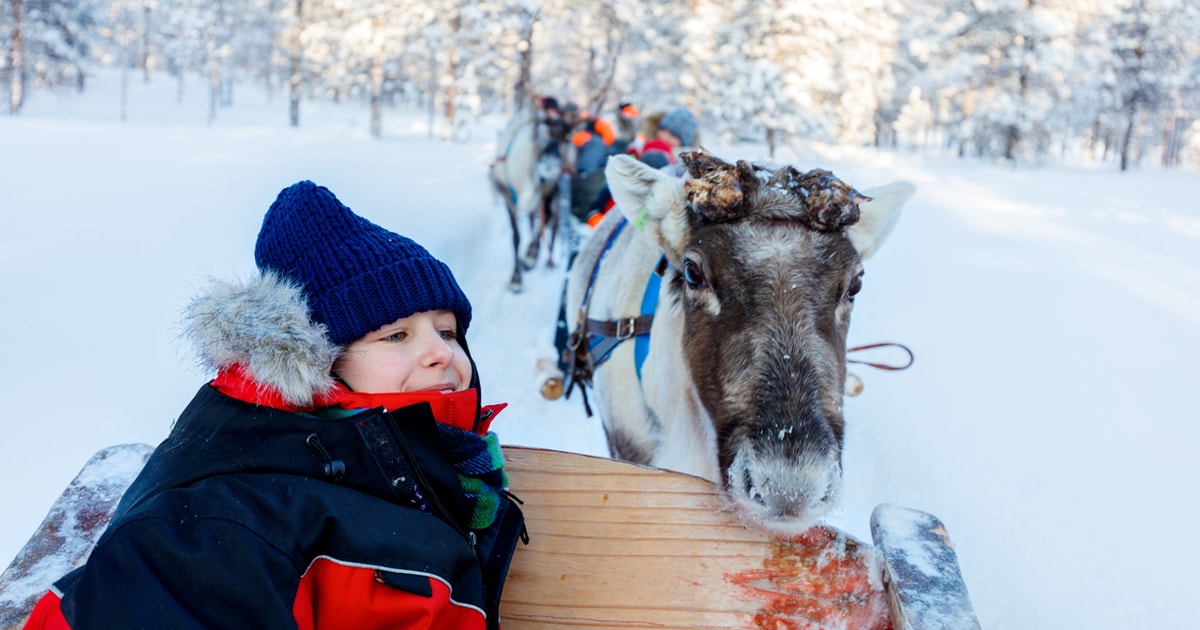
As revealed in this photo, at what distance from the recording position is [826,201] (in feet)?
6.82

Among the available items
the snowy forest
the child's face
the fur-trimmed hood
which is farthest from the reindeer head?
the snowy forest

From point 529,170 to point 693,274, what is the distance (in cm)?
907

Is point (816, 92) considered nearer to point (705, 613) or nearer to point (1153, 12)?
point (1153, 12)

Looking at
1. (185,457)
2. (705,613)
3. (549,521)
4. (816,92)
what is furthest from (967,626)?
(816,92)

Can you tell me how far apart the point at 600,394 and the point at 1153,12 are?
3911cm

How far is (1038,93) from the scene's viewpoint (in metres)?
28.6

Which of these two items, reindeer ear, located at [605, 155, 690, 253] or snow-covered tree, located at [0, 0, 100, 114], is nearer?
reindeer ear, located at [605, 155, 690, 253]

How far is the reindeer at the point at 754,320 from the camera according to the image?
1705 millimetres

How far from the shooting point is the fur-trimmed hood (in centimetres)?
155

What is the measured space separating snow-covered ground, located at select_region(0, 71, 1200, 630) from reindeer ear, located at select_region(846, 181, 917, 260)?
3.31 ft

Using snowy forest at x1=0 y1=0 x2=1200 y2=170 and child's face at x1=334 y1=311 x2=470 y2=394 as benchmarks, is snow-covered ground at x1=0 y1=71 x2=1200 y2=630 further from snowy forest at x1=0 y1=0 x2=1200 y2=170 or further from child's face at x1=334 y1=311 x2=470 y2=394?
snowy forest at x1=0 y1=0 x2=1200 y2=170

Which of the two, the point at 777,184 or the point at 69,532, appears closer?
the point at 69,532

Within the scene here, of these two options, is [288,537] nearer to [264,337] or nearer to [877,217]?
[264,337]

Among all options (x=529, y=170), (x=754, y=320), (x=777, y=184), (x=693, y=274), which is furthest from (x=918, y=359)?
(x=529, y=170)
